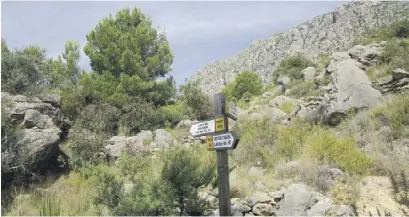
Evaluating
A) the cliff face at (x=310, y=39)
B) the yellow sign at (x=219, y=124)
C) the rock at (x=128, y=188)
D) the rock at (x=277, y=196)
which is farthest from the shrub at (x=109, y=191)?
the cliff face at (x=310, y=39)

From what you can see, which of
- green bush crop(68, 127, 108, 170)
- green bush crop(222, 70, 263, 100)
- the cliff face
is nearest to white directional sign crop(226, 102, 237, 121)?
green bush crop(68, 127, 108, 170)

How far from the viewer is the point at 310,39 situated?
46.9 m

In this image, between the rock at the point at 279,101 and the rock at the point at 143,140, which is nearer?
the rock at the point at 143,140

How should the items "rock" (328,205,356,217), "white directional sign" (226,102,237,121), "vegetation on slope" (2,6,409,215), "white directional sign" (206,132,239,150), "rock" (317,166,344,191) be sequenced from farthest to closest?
"rock" (317,166,344,191) → "vegetation on slope" (2,6,409,215) → "rock" (328,205,356,217) → "white directional sign" (226,102,237,121) → "white directional sign" (206,132,239,150)

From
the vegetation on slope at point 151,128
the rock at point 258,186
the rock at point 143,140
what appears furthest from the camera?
the rock at point 143,140

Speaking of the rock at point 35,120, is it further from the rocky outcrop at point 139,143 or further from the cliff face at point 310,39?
the cliff face at point 310,39

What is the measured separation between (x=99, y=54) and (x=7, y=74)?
16.7 feet

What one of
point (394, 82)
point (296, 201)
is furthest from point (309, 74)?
point (296, 201)

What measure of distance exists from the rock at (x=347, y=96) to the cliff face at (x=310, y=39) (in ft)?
79.4

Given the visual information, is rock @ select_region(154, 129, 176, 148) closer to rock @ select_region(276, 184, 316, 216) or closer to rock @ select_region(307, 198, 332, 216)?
rock @ select_region(276, 184, 316, 216)

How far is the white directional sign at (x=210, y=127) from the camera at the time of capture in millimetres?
5770

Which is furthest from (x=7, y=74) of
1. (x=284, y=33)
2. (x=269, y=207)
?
(x=284, y=33)

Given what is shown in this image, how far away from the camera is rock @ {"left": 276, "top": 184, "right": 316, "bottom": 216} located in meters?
6.27

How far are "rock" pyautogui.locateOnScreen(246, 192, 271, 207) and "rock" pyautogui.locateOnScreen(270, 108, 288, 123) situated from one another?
6.01m
